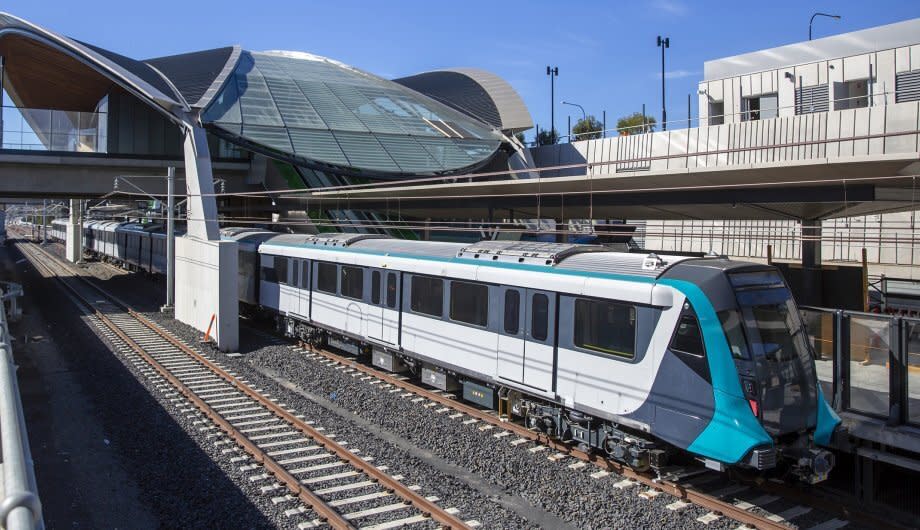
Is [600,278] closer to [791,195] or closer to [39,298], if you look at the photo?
[791,195]

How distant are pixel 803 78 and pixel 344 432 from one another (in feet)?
90.4

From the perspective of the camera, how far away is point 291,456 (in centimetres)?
1120

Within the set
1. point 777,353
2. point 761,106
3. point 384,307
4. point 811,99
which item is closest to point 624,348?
point 777,353

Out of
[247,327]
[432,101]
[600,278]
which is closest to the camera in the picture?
[600,278]

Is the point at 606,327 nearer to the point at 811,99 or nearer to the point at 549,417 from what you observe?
the point at 549,417

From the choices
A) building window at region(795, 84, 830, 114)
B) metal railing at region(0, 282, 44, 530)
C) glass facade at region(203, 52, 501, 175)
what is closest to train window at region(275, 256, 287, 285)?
glass facade at region(203, 52, 501, 175)

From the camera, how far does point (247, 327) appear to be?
2466 centimetres

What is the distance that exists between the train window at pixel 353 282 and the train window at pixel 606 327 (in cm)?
740

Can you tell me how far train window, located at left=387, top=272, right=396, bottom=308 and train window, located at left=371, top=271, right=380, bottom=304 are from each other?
1.50 ft

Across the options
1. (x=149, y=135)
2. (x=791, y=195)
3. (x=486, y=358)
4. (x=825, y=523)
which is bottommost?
(x=825, y=523)

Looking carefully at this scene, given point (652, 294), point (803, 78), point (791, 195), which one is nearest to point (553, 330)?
point (652, 294)

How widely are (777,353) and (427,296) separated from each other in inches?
282

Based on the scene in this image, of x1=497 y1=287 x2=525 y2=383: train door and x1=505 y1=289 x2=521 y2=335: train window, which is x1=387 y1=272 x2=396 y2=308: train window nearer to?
x1=497 y1=287 x2=525 y2=383: train door

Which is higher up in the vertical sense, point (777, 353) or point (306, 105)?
point (306, 105)
